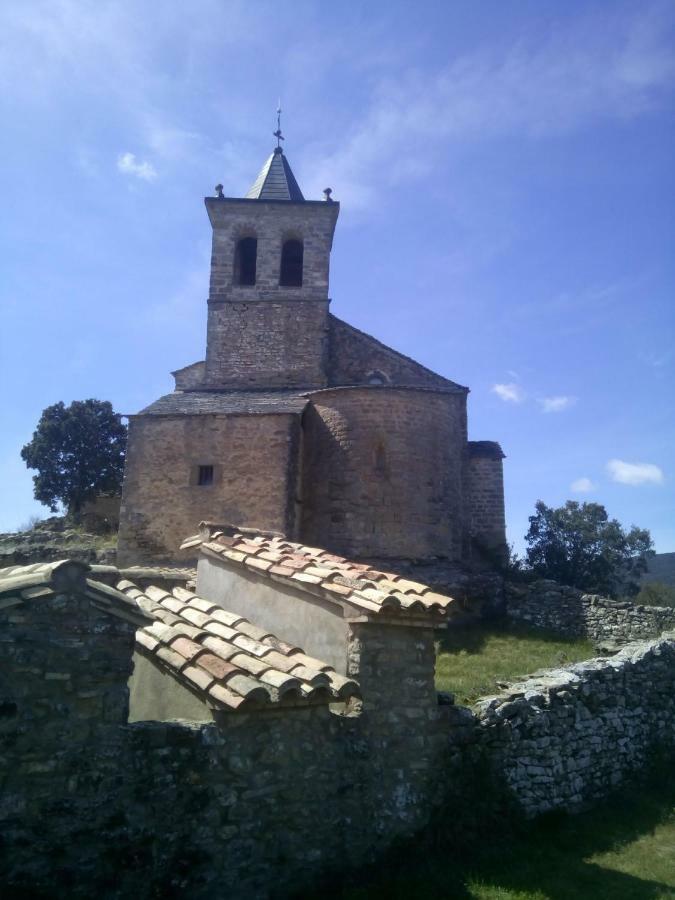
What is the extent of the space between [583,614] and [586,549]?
36.9 ft

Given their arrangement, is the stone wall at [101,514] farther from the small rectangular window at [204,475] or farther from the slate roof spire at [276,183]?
the slate roof spire at [276,183]

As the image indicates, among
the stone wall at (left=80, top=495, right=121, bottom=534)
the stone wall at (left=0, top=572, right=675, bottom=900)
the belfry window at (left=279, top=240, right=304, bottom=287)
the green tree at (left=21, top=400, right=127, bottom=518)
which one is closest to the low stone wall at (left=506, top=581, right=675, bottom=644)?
the stone wall at (left=0, top=572, right=675, bottom=900)

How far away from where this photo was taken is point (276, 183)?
25.2m

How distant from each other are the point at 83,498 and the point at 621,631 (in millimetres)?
22736

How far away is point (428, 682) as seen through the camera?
635cm

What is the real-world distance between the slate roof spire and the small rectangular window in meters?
11.0

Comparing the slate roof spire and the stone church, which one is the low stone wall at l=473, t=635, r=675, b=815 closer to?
the stone church

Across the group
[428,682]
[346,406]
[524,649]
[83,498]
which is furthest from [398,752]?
[83,498]

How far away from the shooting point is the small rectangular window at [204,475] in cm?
1842

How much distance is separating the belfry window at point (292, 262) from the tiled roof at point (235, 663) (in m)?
18.7

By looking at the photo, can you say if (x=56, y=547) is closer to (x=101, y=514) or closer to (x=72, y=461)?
(x=101, y=514)

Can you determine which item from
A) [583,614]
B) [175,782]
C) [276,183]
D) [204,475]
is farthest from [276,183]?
[175,782]

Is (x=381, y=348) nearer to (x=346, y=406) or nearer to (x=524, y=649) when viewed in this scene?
(x=346, y=406)

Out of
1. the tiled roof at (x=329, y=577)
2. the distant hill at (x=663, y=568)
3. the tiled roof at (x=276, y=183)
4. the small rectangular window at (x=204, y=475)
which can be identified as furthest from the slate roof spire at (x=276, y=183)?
the distant hill at (x=663, y=568)
